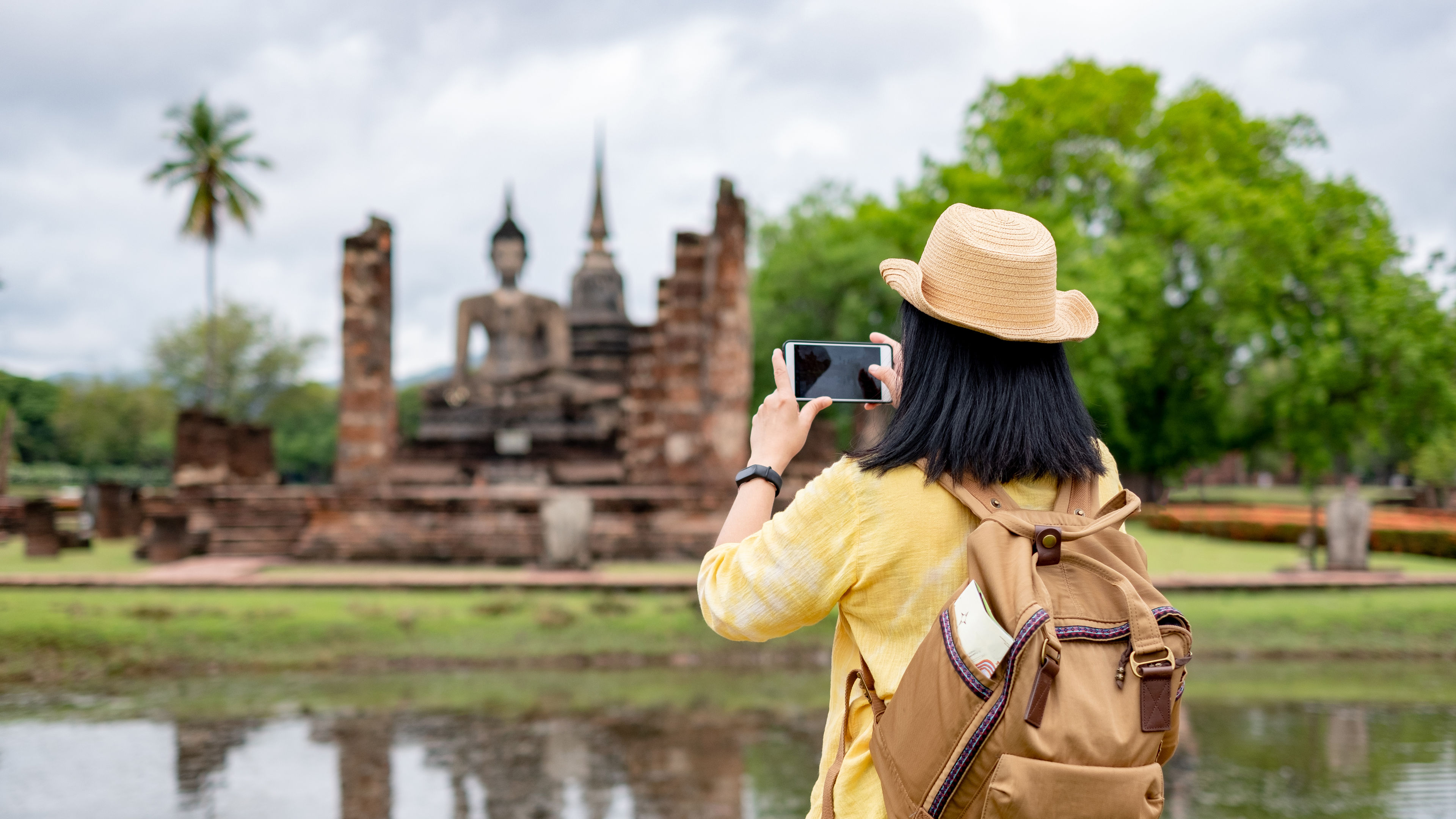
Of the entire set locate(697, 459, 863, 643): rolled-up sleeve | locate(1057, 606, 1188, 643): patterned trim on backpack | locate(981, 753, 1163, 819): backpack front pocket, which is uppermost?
locate(697, 459, 863, 643): rolled-up sleeve

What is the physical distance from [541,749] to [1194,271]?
20420mm

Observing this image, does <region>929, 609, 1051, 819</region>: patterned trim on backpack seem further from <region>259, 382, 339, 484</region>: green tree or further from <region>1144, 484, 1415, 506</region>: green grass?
<region>259, 382, 339, 484</region>: green tree

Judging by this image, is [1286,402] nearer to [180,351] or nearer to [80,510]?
[80,510]

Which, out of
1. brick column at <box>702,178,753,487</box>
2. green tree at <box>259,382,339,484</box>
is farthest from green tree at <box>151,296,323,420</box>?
brick column at <box>702,178,753,487</box>

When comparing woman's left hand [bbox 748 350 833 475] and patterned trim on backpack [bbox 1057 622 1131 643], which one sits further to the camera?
woman's left hand [bbox 748 350 833 475]

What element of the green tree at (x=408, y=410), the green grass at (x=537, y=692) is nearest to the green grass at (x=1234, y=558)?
the green grass at (x=537, y=692)

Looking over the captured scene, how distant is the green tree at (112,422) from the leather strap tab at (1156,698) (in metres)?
42.0

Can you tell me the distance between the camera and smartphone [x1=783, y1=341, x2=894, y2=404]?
6.32ft

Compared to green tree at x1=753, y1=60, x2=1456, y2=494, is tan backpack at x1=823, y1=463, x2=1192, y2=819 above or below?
below

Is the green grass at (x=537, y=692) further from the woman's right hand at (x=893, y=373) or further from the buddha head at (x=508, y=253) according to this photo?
the buddha head at (x=508, y=253)

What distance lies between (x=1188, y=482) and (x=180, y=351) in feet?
149

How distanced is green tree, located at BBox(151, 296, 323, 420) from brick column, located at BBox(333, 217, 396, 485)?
108 ft

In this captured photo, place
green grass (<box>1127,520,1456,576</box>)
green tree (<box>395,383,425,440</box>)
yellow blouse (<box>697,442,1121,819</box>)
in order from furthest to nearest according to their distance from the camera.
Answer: green tree (<box>395,383,425,440</box>), green grass (<box>1127,520,1456,576</box>), yellow blouse (<box>697,442,1121,819</box>)

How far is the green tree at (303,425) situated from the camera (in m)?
45.7
